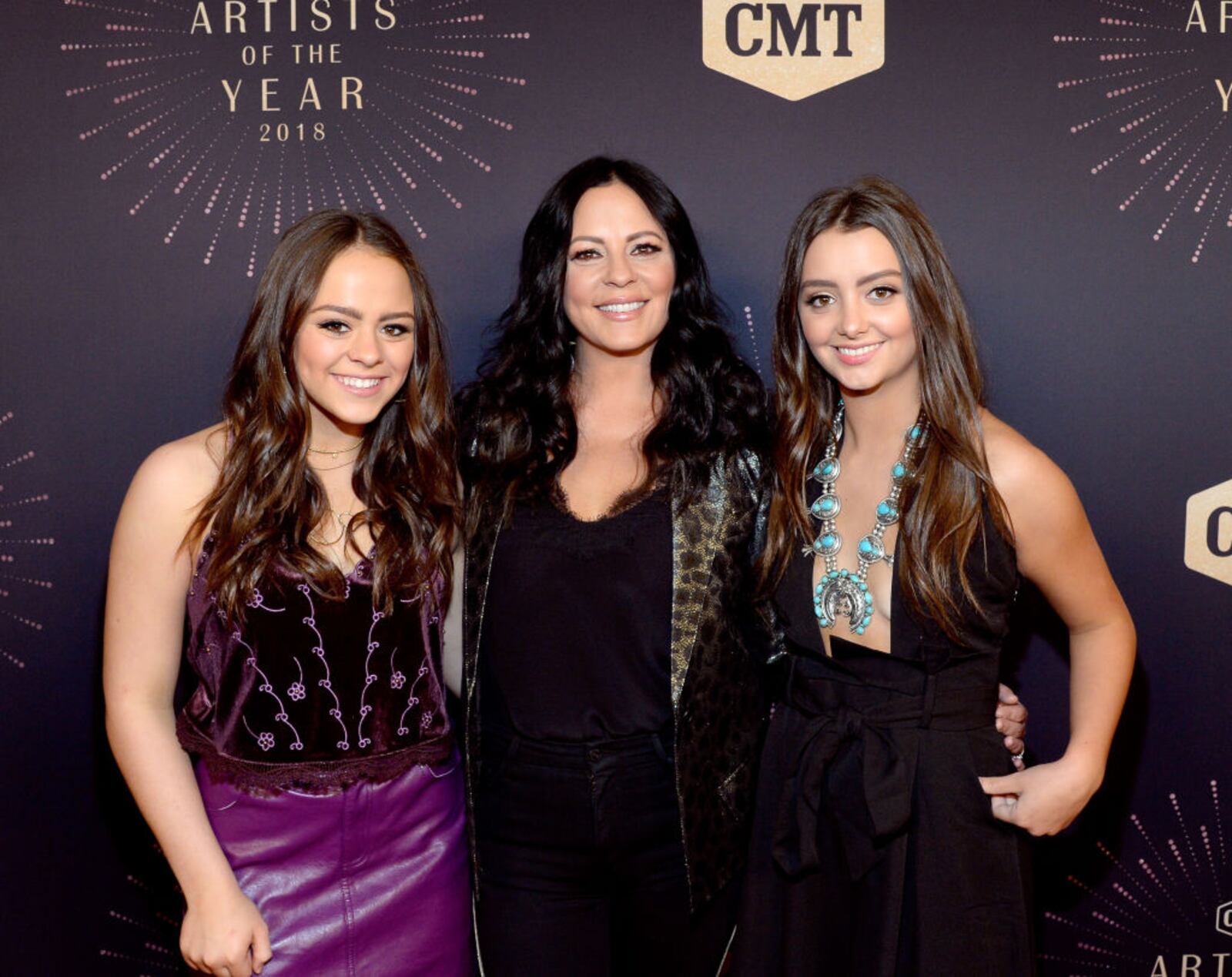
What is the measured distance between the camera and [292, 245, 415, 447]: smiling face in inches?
75.5

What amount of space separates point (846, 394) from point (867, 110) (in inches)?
32.4

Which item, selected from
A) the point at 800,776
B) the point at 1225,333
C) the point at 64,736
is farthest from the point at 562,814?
the point at 1225,333

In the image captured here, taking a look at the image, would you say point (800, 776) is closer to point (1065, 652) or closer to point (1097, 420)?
point (1065, 652)

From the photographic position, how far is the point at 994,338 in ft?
8.48

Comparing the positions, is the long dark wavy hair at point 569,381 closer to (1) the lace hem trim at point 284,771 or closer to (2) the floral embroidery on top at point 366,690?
(2) the floral embroidery on top at point 366,690

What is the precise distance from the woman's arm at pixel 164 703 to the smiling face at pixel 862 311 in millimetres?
1088

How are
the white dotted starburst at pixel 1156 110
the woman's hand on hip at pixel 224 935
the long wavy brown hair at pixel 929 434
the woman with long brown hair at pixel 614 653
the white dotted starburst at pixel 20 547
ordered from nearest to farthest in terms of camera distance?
the woman's hand on hip at pixel 224 935 < the long wavy brown hair at pixel 929 434 < the woman with long brown hair at pixel 614 653 < the white dotted starburst at pixel 1156 110 < the white dotted starburst at pixel 20 547

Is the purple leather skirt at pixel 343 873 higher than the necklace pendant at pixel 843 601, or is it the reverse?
the necklace pendant at pixel 843 601

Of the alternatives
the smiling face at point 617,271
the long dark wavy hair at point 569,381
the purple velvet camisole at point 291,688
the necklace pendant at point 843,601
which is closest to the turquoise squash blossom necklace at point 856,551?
the necklace pendant at point 843,601

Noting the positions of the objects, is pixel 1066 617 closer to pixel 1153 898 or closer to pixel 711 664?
pixel 711 664

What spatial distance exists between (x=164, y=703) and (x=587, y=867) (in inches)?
30.4

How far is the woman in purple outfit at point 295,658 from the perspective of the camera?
1.84 meters

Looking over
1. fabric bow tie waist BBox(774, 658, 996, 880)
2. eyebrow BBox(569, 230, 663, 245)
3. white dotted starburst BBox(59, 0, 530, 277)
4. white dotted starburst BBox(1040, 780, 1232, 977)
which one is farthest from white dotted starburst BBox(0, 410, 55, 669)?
white dotted starburst BBox(1040, 780, 1232, 977)

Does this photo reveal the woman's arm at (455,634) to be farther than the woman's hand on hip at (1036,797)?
Yes
